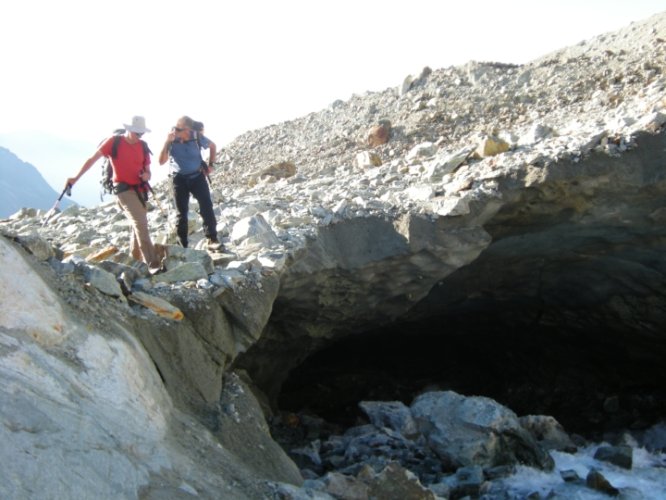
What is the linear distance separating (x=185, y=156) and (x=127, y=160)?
1.99ft

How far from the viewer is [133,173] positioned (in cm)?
520

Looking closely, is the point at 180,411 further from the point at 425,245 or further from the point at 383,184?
the point at 383,184

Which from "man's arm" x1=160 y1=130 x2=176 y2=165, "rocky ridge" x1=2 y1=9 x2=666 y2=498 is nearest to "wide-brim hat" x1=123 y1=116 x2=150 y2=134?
"man's arm" x1=160 y1=130 x2=176 y2=165

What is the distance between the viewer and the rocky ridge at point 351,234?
14.4ft

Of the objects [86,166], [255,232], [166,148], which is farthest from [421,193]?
[86,166]

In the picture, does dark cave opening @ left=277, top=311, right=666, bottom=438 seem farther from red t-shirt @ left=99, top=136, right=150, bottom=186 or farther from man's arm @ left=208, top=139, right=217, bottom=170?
red t-shirt @ left=99, top=136, right=150, bottom=186

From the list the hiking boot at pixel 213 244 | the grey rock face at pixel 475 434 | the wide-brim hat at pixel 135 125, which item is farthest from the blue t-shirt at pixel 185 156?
the grey rock face at pixel 475 434

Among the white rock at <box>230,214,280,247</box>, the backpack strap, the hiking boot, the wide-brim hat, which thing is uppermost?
the wide-brim hat

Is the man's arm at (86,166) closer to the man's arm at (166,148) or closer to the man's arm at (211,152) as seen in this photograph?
the man's arm at (166,148)

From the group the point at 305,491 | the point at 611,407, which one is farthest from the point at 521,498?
the point at 611,407

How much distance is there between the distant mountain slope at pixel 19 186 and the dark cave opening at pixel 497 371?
9751mm

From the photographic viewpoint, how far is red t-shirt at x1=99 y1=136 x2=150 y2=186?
199 inches

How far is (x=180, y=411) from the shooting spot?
392cm

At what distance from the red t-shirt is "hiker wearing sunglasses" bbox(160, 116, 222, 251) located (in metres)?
0.30
